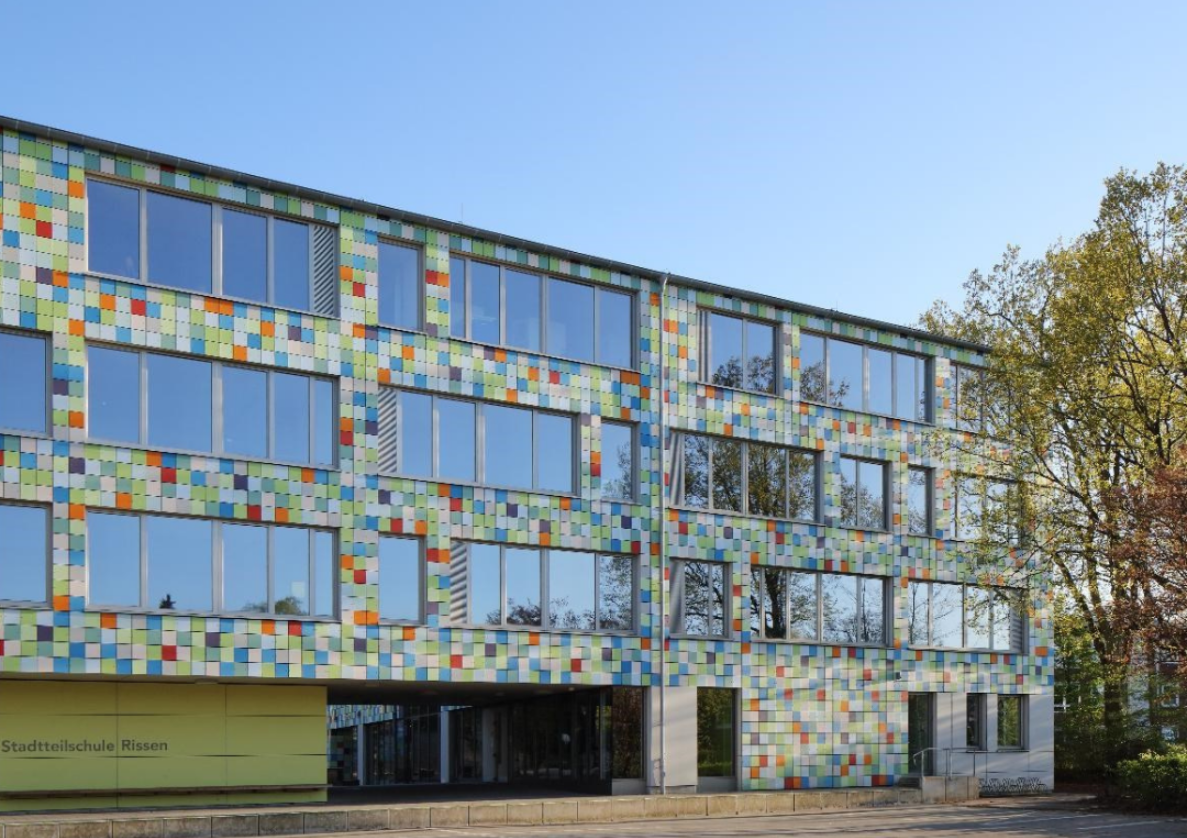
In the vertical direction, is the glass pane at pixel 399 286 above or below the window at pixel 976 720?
above

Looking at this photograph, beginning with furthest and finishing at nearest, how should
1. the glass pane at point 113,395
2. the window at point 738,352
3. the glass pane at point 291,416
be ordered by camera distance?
→ the window at point 738,352 → the glass pane at point 291,416 → the glass pane at point 113,395

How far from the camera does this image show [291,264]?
90.1 ft

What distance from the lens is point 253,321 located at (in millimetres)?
26609

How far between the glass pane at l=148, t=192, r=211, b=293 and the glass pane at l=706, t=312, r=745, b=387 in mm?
11948

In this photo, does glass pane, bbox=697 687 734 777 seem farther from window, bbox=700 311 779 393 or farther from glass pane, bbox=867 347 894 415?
glass pane, bbox=867 347 894 415

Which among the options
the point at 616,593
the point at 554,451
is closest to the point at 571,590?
the point at 616,593

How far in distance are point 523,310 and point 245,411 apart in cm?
660

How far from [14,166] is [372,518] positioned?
344 inches

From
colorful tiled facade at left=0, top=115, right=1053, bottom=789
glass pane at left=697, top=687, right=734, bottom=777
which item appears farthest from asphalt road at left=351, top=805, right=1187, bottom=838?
colorful tiled facade at left=0, top=115, right=1053, bottom=789

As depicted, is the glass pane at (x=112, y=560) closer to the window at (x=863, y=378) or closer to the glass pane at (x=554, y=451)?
the glass pane at (x=554, y=451)

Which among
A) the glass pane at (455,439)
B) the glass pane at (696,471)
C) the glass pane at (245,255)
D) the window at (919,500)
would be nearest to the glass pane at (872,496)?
the window at (919,500)

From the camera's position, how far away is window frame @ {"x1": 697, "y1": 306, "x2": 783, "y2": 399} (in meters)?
33.1

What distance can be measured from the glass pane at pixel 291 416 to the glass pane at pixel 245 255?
1.58 meters

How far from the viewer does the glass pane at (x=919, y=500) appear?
36562mm
